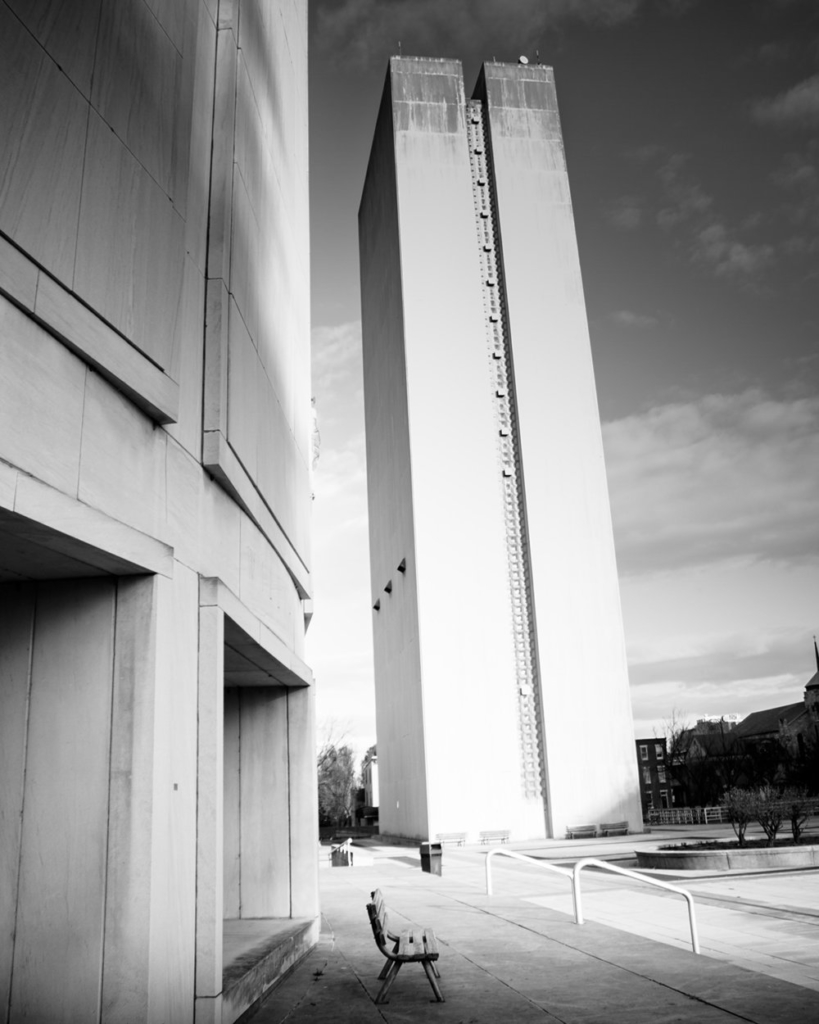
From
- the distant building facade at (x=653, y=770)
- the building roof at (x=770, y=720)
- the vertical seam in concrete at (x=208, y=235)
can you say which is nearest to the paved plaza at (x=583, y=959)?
the vertical seam in concrete at (x=208, y=235)

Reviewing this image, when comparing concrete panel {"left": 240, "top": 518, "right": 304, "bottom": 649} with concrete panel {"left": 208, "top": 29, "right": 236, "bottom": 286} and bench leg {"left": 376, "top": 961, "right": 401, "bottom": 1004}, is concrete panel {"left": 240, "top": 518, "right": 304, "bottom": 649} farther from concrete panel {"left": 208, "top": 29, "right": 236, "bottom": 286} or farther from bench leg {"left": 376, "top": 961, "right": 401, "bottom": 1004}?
bench leg {"left": 376, "top": 961, "right": 401, "bottom": 1004}

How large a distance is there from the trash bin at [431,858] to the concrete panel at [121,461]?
55.5 feet

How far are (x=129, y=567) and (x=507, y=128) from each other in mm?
46547

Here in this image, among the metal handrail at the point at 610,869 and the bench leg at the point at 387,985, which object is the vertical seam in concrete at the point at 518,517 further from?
the bench leg at the point at 387,985

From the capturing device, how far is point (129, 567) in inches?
232

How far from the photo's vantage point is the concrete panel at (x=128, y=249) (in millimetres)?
5859

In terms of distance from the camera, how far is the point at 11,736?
5.80m

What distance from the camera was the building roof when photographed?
109 meters

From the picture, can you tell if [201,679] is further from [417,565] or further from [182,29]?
[417,565]

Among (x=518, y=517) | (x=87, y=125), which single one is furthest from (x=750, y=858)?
(x=518, y=517)

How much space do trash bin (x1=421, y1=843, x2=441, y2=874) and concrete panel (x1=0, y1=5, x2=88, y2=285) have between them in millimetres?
18505

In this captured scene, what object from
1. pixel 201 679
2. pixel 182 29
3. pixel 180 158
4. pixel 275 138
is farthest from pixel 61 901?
pixel 275 138

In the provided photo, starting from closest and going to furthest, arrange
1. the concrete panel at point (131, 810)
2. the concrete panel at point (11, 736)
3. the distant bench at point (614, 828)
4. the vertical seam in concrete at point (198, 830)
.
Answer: the concrete panel at point (131, 810) < the concrete panel at point (11, 736) < the vertical seam in concrete at point (198, 830) < the distant bench at point (614, 828)

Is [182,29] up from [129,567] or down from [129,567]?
up
